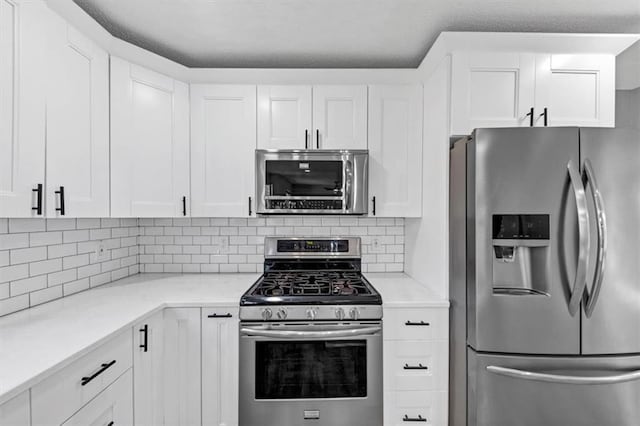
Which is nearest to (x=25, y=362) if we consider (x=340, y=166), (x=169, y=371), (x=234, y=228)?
(x=169, y=371)

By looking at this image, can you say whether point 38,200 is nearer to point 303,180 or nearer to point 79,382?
point 79,382

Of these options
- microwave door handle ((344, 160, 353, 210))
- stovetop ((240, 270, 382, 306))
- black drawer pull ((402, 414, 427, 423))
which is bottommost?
black drawer pull ((402, 414, 427, 423))

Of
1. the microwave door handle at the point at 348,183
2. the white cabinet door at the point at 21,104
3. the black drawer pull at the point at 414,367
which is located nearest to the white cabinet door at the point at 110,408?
the white cabinet door at the point at 21,104

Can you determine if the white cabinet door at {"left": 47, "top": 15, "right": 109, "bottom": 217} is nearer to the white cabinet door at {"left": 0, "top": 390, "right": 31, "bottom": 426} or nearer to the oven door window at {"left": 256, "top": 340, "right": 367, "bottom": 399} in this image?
the white cabinet door at {"left": 0, "top": 390, "right": 31, "bottom": 426}

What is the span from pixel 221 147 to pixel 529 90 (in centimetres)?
195

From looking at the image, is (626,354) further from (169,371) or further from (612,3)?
(169,371)

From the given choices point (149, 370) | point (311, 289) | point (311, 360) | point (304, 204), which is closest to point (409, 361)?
point (311, 360)

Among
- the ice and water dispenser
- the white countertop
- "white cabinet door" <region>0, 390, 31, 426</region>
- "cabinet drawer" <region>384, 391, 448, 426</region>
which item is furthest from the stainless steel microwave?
"white cabinet door" <region>0, 390, 31, 426</region>

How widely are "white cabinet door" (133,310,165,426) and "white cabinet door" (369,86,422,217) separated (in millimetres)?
1540

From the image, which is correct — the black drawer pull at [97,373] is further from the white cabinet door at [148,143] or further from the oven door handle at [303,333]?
the white cabinet door at [148,143]

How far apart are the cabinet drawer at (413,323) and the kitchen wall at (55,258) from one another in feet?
6.11

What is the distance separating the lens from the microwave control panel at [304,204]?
2.32 m

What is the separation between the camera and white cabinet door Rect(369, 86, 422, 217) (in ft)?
7.74

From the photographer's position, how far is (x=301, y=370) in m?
1.91
